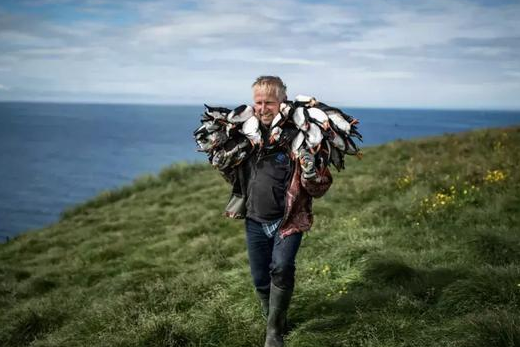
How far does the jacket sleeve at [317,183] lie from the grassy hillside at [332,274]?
1.44 metres

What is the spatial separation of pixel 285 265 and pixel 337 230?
446 centimetres

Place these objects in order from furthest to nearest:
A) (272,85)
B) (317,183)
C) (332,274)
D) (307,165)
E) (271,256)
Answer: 1. (332,274)
2. (271,256)
3. (272,85)
4. (317,183)
5. (307,165)

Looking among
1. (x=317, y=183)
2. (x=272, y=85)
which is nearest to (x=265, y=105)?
(x=272, y=85)

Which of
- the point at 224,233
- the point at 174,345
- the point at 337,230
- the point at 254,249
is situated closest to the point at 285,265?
the point at 254,249

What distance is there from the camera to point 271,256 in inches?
180

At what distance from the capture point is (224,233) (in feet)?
34.3

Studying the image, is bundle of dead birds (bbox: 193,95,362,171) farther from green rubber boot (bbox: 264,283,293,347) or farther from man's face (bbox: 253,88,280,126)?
green rubber boot (bbox: 264,283,293,347)

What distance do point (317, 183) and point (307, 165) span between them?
231 mm

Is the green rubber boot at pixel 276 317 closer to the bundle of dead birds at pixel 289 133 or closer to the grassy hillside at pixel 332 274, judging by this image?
the grassy hillside at pixel 332 274

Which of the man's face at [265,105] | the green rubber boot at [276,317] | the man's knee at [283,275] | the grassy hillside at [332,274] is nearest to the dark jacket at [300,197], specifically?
the man's knee at [283,275]

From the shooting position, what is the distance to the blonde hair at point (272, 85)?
4.14 m

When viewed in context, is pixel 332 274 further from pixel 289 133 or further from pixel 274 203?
pixel 289 133

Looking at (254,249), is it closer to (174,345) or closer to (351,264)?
(174,345)

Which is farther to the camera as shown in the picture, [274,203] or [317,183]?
[274,203]
